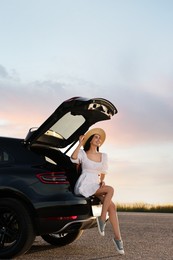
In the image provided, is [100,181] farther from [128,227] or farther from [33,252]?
[128,227]

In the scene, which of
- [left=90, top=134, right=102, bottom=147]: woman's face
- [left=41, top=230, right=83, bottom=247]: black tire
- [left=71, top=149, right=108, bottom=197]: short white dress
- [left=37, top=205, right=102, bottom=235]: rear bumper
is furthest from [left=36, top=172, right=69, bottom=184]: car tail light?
[left=41, top=230, right=83, bottom=247]: black tire

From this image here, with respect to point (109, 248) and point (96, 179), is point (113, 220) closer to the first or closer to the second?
point (96, 179)

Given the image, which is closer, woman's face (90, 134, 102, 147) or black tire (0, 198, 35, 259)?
black tire (0, 198, 35, 259)

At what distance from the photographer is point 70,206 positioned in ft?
26.5

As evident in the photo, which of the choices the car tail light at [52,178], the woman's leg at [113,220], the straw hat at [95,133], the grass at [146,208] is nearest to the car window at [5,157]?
the car tail light at [52,178]

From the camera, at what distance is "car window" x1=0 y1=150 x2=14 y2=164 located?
27.1ft

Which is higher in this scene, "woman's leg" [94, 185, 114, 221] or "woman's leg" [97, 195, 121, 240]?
"woman's leg" [94, 185, 114, 221]

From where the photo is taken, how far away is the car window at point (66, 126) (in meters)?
8.56

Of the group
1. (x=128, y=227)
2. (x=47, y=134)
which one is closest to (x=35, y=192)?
(x=47, y=134)

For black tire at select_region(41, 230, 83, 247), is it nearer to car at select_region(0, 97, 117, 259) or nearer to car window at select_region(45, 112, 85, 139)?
car at select_region(0, 97, 117, 259)

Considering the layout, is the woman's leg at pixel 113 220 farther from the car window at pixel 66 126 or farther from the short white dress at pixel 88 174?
the car window at pixel 66 126

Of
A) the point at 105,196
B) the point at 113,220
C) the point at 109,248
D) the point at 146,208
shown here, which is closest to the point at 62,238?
the point at 109,248

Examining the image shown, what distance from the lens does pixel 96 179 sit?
28.1ft

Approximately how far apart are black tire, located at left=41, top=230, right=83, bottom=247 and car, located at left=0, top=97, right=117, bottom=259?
1.16 m
